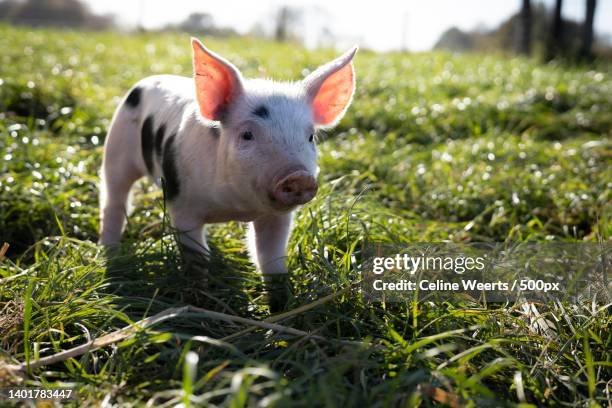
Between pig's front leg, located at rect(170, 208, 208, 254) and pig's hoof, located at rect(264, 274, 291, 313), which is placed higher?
pig's front leg, located at rect(170, 208, 208, 254)

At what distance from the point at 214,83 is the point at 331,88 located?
656 millimetres

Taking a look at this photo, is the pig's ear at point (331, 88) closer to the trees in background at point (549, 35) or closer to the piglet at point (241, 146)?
the piglet at point (241, 146)

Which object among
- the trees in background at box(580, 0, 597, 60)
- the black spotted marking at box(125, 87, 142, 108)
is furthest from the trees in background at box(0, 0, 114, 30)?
the black spotted marking at box(125, 87, 142, 108)

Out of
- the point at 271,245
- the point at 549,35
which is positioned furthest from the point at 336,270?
the point at 549,35

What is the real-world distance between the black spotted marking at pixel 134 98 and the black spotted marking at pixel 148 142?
0.79 ft

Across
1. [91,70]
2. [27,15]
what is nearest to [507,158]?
[91,70]

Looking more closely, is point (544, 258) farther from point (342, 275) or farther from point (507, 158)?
point (507, 158)

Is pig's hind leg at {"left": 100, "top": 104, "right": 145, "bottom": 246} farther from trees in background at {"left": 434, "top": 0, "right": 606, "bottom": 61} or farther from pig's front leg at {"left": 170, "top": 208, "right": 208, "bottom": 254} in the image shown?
trees in background at {"left": 434, "top": 0, "right": 606, "bottom": 61}

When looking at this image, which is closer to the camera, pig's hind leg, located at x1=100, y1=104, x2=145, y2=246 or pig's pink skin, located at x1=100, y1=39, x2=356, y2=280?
pig's pink skin, located at x1=100, y1=39, x2=356, y2=280

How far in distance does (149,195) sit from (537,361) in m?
2.84

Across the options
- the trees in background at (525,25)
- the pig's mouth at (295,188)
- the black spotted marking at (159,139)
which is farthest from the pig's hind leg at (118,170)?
the trees in background at (525,25)

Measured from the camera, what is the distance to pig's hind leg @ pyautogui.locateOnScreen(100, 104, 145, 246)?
3762 millimetres

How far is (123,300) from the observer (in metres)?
2.70

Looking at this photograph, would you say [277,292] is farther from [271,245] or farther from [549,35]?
[549,35]
